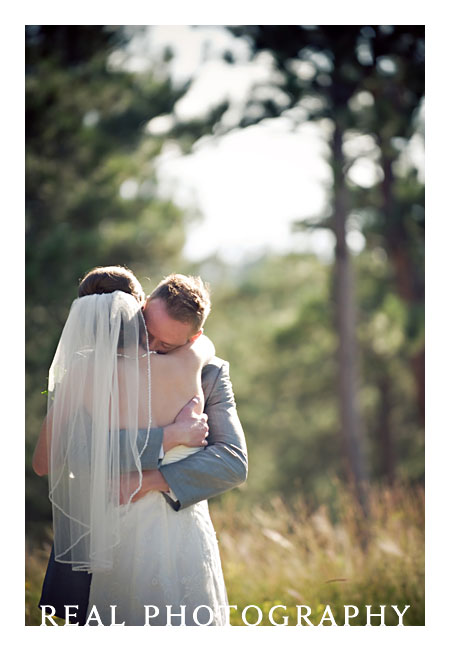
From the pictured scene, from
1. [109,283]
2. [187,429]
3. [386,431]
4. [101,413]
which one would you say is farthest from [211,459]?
[386,431]

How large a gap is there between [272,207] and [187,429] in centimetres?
876

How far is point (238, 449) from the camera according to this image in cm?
260

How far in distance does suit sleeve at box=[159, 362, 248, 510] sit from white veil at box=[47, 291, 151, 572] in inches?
6.4

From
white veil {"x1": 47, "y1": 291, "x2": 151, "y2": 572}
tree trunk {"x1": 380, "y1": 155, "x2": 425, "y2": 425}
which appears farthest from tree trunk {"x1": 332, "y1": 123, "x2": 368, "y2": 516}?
white veil {"x1": 47, "y1": 291, "x2": 151, "y2": 572}

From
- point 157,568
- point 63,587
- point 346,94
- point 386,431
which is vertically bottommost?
point 386,431

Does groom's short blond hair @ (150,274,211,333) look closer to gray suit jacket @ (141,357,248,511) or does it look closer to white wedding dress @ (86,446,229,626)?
gray suit jacket @ (141,357,248,511)

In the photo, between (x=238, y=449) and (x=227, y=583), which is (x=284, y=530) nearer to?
(x=227, y=583)

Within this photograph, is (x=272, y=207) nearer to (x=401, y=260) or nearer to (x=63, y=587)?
(x=401, y=260)

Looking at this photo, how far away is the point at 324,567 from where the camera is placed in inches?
174

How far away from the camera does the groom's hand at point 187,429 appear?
98.1 inches

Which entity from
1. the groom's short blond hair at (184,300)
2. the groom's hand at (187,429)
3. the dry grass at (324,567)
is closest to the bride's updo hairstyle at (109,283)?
the groom's short blond hair at (184,300)

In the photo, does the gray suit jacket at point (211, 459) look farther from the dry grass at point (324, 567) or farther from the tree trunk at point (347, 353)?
the tree trunk at point (347, 353)
